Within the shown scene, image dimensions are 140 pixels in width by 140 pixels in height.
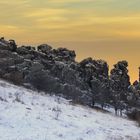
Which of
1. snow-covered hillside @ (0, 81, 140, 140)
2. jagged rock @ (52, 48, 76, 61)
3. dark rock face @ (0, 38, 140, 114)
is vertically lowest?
snow-covered hillside @ (0, 81, 140, 140)

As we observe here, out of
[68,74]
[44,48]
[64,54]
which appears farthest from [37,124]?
[64,54]

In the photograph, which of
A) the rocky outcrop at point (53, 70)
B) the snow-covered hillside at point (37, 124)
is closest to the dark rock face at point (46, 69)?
the rocky outcrop at point (53, 70)

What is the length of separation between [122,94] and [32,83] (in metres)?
34.8

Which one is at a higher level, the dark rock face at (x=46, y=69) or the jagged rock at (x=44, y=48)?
the jagged rock at (x=44, y=48)

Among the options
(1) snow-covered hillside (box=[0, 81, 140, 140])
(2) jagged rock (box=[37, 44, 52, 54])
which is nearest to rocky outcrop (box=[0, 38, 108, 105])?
(2) jagged rock (box=[37, 44, 52, 54])

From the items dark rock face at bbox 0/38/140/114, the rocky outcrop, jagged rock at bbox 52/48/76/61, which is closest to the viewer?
the rocky outcrop

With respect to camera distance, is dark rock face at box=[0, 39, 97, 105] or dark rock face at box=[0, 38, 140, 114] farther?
dark rock face at box=[0, 38, 140, 114]

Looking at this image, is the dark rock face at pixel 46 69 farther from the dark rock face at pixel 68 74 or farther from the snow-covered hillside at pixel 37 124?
the snow-covered hillside at pixel 37 124

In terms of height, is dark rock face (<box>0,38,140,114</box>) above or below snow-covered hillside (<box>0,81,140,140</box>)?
above

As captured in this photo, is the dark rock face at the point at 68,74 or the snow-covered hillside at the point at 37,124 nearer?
the snow-covered hillside at the point at 37,124

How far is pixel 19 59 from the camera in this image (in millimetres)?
74250

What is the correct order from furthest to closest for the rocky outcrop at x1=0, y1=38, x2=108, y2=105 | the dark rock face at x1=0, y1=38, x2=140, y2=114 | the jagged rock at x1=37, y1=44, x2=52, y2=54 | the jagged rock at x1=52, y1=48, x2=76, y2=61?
the jagged rock at x1=52, y1=48, x2=76, y2=61, the jagged rock at x1=37, y1=44, x2=52, y2=54, the dark rock face at x1=0, y1=38, x2=140, y2=114, the rocky outcrop at x1=0, y1=38, x2=108, y2=105

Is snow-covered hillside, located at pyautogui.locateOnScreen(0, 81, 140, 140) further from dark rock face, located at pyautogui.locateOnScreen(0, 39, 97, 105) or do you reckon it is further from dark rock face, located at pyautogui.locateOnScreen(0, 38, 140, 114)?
dark rock face, located at pyautogui.locateOnScreen(0, 39, 97, 105)

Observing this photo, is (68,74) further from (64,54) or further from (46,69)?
(64,54)
